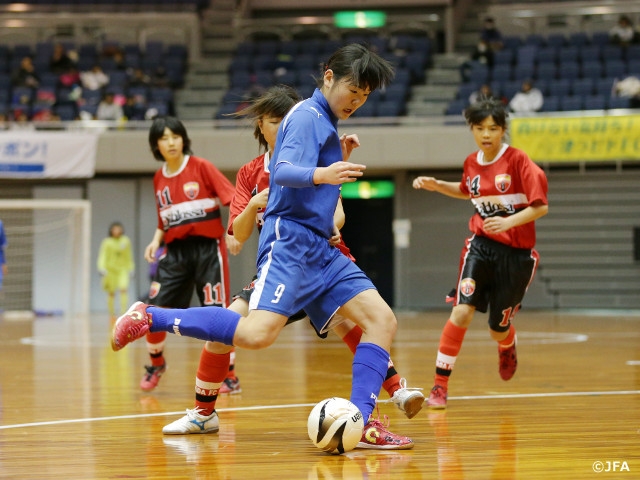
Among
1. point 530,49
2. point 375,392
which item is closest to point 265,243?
point 375,392

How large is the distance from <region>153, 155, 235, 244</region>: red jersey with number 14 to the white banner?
12.0 metres

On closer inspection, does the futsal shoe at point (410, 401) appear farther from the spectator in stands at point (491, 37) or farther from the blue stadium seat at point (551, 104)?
the spectator in stands at point (491, 37)

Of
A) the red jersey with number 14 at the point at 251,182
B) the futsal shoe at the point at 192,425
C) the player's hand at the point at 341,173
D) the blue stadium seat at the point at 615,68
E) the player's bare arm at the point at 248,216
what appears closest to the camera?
the player's hand at the point at 341,173

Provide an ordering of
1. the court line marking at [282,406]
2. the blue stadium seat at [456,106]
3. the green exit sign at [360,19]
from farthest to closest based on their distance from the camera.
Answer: the green exit sign at [360,19]
the blue stadium seat at [456,106]
the court line marking at [282,406]

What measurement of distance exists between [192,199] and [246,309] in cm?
182

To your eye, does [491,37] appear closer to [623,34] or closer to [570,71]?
[570,71]

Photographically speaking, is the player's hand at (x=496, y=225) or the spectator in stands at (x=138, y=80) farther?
the spectator in stands at (x=138, y=80)

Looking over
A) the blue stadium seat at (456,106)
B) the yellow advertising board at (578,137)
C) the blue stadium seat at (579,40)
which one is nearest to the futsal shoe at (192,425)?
the yellow advertising board at (578,137)

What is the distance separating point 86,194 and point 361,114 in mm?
5744

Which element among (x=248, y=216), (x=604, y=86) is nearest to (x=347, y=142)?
(x=248, y=216)

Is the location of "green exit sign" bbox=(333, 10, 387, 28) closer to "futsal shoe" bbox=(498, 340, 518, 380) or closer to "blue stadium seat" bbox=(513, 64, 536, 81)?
"blue stadium seat" bbox=(513, 64, 536, 81)

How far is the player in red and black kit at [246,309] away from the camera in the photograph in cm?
431

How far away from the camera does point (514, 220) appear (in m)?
5.43

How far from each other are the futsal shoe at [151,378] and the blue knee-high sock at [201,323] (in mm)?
2428
